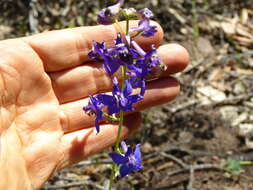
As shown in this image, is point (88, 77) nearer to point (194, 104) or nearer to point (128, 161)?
point (128, 161)

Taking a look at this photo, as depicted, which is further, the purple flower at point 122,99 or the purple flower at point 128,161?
the purple flower at point 128,161

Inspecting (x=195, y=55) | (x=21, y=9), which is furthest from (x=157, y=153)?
(x=21, y=9)

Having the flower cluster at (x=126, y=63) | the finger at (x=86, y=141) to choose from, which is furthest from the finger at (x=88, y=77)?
the flower cluster at (x=126, y=63)

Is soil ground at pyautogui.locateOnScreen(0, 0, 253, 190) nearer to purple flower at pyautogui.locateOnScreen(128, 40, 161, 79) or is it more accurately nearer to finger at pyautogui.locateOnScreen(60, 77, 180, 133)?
finger at pyautogui.locateOnScreen(60, 77, 180, 133)

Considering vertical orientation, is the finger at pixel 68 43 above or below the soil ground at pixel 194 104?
above

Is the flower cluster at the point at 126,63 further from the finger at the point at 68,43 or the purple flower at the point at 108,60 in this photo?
the finger at the point at 68,43

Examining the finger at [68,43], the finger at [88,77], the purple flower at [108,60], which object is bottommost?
the finger at [88,77]

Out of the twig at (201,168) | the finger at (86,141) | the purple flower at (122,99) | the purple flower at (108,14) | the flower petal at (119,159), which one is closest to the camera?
the purple flower at (108,14)

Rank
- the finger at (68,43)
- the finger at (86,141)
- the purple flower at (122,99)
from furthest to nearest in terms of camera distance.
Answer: the finger at (86,141)
the finger at (68,43)
the purple flower at (122,99)

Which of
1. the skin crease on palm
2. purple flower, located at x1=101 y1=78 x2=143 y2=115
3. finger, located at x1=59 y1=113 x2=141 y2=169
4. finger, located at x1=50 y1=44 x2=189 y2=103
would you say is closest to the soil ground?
finger, located at x1=59 y1=113 x2=141 y2=169
